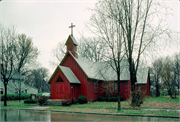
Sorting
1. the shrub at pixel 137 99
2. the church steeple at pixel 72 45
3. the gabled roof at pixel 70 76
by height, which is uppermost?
the church steeple at pixel 72 45

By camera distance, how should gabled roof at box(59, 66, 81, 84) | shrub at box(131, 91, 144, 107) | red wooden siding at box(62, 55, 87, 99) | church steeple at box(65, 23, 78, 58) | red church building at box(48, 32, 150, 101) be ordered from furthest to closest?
1. church steeple at box(65, 23, 78, 58)
2. red wooden siding at box(62, 55, 87, 99)
3. gabled roof at box(59, 66, 81, 84)
4. red church building at box(48, 32, 150, 101)
5. shrub at box(131, 91, 144, 107)

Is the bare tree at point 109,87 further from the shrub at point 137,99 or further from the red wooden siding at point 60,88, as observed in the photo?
the shrub at point 137,99

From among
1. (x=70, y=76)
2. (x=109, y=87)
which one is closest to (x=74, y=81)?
(x=70, y=76)

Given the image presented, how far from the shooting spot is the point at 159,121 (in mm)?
10766

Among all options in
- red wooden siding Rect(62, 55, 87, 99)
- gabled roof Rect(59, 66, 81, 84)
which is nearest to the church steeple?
red wooden siding Rect(62, 55, 87, 99)

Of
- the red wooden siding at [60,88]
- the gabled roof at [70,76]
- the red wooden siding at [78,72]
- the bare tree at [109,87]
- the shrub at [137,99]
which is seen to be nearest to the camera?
the shrub at [137,99]

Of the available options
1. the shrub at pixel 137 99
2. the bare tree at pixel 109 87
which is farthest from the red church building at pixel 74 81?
the shrub at pixel 137 99

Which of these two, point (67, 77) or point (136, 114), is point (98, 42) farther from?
point (67, 77)

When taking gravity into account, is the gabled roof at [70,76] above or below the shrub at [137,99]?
above

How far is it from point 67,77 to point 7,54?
815cm

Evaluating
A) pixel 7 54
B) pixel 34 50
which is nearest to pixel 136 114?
pixel 7 54

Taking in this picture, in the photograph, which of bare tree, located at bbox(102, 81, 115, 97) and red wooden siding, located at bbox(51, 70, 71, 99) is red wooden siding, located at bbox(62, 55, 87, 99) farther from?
bare tree, located at bbox(102, 81, 115, 97)

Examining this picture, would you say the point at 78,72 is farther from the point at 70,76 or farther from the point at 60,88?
the point at 60,88

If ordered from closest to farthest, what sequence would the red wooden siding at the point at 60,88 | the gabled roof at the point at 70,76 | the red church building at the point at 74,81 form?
the red wooden siding at the point at 60,88 → the red church building at the point at 74,81 → the gabled roof at the point at 70,76
